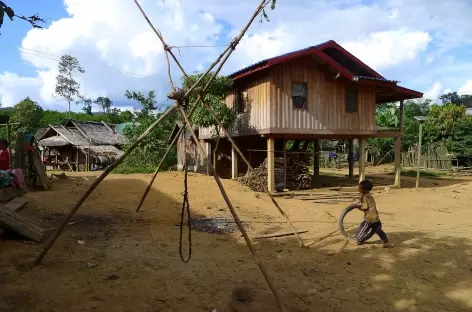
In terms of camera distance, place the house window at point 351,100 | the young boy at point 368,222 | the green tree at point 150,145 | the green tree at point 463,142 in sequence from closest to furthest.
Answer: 1. the young boy at point 368,222
2. the house window at point 351,100
3. the green tree at point 150,145
4. the green tree at point 463,142

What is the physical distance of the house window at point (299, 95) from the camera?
14.2 meters

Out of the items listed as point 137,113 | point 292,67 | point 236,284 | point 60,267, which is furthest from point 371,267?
point 137,113

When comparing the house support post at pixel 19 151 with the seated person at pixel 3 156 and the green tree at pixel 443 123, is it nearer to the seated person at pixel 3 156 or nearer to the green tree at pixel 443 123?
the seated person at pixel 3 156

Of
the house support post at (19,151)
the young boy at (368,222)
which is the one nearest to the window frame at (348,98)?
the young boy at (368,222)

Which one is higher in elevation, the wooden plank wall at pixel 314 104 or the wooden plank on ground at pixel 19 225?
the wooden plank wall at pixel 314 104

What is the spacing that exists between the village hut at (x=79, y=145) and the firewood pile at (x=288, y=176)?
16.1m

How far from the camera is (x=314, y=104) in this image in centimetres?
1443

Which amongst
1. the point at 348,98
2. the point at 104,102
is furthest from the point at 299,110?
the point at 104,102

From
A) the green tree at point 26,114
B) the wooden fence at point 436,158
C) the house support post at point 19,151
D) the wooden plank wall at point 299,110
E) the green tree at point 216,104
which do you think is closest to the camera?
the house support post at point 19,151

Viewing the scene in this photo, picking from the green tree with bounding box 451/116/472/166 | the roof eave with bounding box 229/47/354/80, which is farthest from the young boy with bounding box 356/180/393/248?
the green tree with bounding box 451/116/472/166

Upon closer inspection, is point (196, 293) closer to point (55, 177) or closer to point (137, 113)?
point (55, 177)

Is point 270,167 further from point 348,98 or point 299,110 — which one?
point 348,98

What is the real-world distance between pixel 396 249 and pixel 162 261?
4.11 meters

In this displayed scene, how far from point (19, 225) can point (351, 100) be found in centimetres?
1287
